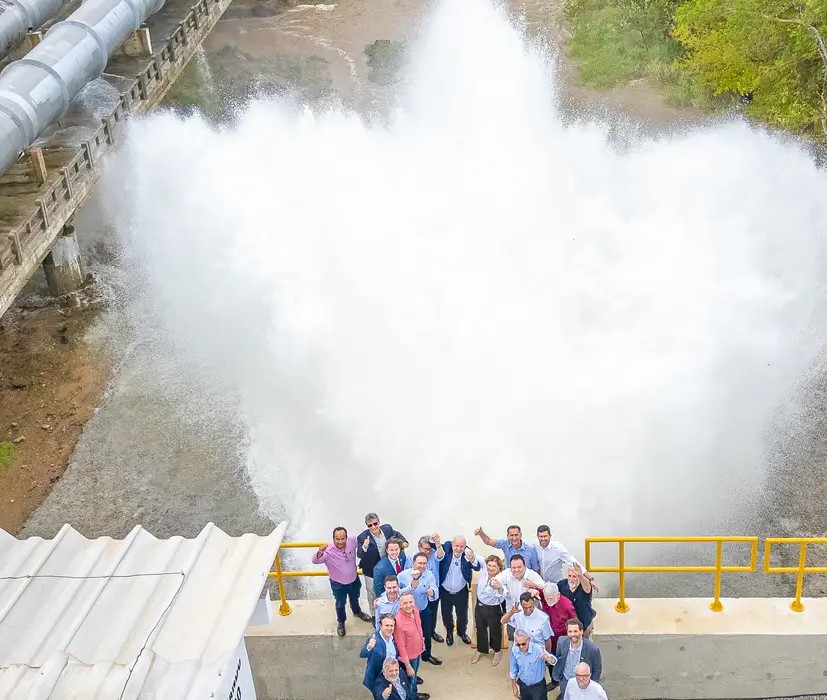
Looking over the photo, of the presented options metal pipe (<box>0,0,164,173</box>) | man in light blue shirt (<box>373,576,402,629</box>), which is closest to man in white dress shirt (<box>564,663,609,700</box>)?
man in light blue shirt (<box>373,576,402,629</box>)

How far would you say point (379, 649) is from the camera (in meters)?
→ 9.57

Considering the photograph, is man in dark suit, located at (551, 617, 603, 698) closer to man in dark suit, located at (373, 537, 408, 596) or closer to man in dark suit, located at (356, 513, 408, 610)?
man in dark suit, located at (373, 537, 408, 596)

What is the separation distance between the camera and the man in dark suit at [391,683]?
9.35m

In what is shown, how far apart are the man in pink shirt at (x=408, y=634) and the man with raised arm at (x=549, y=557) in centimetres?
140

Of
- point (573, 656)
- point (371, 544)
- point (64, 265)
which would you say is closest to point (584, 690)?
point (573, 656)

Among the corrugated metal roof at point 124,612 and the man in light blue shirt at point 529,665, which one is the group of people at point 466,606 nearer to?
the man in light blue shirt at point 529,665

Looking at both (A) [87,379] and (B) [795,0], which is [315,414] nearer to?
(A) [87,379]

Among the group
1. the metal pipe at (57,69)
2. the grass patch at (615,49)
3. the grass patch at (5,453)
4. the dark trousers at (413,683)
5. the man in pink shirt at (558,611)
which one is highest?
the metal pipe at (57,69)

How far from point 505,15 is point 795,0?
1451 cm

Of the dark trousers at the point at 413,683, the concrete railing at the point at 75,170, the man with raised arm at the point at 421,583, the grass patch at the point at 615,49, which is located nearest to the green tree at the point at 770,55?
the grass patch at the point at 615,49

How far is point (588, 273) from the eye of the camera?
18875mm

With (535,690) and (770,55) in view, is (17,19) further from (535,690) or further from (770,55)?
(535,690)

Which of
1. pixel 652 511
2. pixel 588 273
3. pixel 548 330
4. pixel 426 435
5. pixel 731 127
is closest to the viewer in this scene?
pixel 652 511

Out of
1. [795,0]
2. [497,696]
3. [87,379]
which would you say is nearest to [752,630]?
[497,696]
